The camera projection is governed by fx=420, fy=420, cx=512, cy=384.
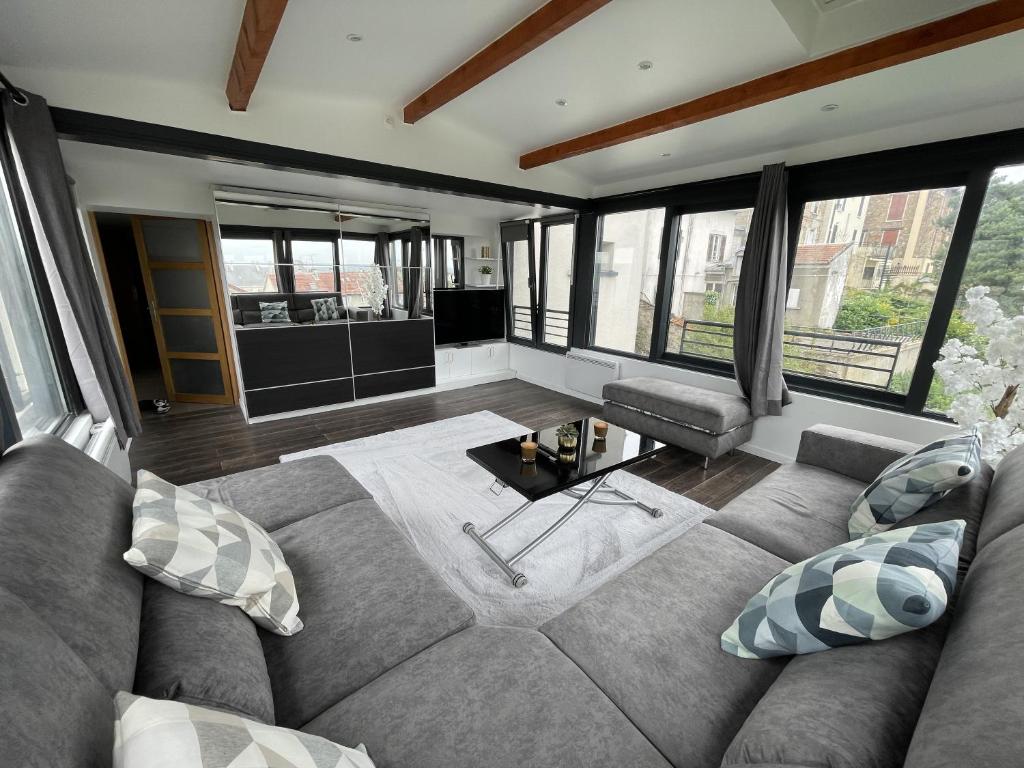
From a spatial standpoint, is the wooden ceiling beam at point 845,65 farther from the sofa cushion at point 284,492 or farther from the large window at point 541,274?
the sofa cushion at point 284,492

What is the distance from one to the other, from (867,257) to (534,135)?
2.85 m

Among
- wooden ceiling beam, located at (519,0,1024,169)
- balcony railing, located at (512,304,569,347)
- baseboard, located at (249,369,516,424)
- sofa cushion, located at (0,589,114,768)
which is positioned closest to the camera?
sofa cushion, located at (0,589,114,768)

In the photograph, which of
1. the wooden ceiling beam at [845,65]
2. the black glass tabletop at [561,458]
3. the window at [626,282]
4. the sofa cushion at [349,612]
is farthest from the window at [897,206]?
the sofa cushion at [349,612]

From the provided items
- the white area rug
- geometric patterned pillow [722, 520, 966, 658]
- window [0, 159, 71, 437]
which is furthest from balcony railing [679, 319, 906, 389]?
window [0, 159, 71, 437]

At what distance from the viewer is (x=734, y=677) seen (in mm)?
1097

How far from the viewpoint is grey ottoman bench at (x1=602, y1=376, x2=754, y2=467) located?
326 centimetres

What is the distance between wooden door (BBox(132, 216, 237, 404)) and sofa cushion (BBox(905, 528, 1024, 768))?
18.4 ft

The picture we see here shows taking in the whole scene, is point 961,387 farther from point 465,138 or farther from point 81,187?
point 81,187

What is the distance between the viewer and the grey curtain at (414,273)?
4.91 m

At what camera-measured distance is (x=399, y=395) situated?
5.09 m

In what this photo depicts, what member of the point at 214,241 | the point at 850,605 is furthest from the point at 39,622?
the point at 214,241

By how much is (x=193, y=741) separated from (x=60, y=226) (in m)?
2.91

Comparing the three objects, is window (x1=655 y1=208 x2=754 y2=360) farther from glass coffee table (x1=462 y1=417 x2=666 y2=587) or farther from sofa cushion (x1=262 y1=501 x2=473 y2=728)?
sofa cushion (x1=262 y1=501 x2=473 y2=728)

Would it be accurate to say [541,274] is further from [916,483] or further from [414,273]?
[916,483]
